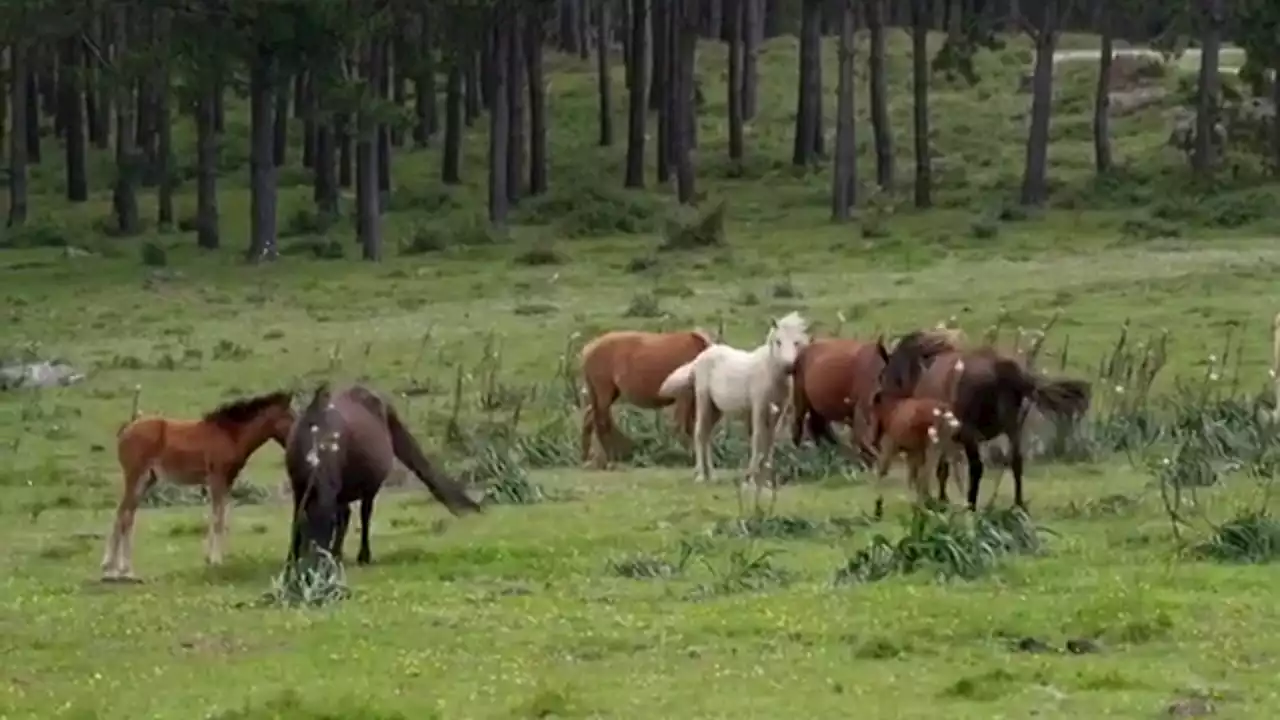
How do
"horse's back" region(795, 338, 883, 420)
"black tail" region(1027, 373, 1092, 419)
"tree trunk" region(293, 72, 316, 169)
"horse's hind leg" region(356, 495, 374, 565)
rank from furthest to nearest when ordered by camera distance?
"tree trunk" region(293, 72, 316, 169), "horse's back" region(795, 338, 883, 420), "black tail" region(1027, 373, 1092, 419), "horse's hind leg" region(356, 495, 374, 565)

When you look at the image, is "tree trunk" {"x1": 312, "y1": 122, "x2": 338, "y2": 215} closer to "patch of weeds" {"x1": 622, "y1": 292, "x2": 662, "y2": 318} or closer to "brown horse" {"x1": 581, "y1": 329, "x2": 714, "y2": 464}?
"patch of weeds" {"x1": 622, "y1": 292, "x2": 662, "y2": 318}

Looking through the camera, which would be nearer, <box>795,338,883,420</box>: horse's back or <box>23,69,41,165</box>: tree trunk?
<box>795,338,883,420</box>: horse's back

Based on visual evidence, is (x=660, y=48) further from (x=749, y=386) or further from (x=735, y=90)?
(x=749, y=386)

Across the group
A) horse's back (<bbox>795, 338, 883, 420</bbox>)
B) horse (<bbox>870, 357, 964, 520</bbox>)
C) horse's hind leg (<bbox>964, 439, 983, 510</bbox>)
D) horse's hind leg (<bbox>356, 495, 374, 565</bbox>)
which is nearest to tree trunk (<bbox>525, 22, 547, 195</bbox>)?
horse's back (<bbox>795, 338, 883, 420</bbox>)

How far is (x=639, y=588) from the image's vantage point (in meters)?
15.0

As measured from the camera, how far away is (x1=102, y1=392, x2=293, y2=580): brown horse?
1636 cm

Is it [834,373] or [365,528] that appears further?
A: [834,373]

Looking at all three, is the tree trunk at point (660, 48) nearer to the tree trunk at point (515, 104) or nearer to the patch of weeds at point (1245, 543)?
the tree trunk at point (515, 104)

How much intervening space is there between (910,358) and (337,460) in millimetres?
4894

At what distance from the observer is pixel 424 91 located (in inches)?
2483

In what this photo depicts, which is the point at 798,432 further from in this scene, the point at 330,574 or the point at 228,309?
the point at 228,309

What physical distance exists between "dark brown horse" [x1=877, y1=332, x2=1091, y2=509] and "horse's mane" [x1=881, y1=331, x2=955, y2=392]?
0.74ft

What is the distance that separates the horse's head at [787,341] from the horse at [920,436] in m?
2.71

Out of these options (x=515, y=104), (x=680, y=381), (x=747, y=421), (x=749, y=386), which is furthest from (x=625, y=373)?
(x=515, y=104)
